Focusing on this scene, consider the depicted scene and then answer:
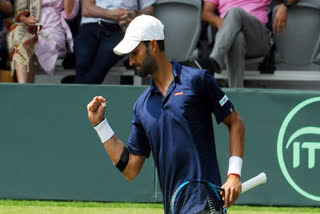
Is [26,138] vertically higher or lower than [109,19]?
lower

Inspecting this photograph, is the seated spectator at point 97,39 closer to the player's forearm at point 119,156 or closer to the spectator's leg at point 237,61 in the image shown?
the spectator's leg at point 237,61

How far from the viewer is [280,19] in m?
9.01

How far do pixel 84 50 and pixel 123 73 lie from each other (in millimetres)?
703

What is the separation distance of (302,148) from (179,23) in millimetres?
2261

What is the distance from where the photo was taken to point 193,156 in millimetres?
4355

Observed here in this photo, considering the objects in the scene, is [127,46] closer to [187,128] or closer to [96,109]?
[96,109]

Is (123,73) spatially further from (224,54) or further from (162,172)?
(162,172)

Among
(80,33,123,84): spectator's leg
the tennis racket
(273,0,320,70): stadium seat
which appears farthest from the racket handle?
(273,0,320,70): stadium seat

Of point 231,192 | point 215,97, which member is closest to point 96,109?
point 215,97

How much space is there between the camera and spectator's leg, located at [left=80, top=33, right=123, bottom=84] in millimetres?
8734

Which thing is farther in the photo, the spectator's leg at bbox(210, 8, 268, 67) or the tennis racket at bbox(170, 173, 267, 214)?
the spectator's leg at bbox(210, 8, 268, 67)

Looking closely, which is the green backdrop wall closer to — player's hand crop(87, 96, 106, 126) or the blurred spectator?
the blurred spectator

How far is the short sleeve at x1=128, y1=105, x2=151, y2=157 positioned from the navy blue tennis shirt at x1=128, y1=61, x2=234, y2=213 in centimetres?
25

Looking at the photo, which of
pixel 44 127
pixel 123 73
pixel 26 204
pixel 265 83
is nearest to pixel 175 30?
pixel 123 73
